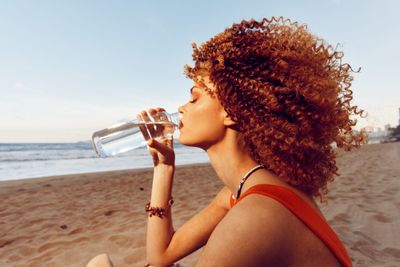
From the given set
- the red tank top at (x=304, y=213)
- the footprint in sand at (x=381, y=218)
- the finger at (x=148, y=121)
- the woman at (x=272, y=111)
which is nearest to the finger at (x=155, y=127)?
the finger at (x=148, y=121)

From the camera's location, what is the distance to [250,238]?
3.10 feet

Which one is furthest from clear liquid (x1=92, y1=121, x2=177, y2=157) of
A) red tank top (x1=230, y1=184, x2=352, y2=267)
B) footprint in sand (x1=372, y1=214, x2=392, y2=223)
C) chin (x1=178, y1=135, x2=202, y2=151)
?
footprint in sand (x1=372, y1=214, x2=392, y2=223)

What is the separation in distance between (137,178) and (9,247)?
655cm

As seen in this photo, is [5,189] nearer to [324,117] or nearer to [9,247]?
[9,247]

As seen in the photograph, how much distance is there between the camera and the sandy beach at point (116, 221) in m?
3.55

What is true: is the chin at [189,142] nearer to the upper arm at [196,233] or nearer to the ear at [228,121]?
the ear at [228,121]

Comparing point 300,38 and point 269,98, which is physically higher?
point 300,38

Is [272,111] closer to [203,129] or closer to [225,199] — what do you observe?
[203,129]

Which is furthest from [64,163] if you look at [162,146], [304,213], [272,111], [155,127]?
[304,213]

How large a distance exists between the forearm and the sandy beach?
139 cm

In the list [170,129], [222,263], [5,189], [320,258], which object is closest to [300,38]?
[170,129]

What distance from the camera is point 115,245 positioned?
12.8 ft

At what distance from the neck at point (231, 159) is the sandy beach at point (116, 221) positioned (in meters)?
2.00

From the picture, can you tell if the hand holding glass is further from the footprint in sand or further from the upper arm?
the footprint in sand
